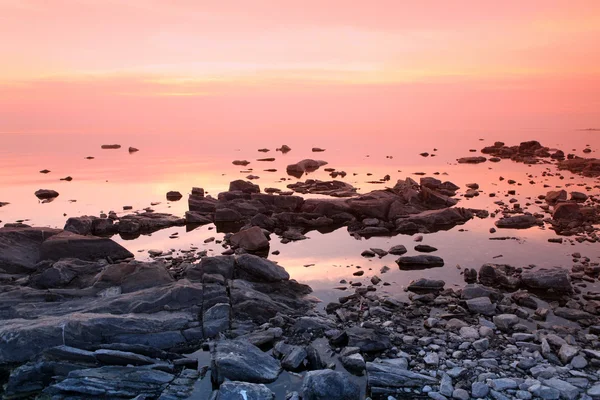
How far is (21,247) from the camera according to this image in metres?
25.4

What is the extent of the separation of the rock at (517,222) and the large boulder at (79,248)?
87.2 ft

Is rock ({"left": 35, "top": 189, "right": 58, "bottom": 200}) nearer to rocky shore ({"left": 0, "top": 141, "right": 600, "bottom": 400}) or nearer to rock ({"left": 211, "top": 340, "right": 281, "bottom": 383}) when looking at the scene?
rocky shore ({"left": 0, "top": 141, "right": 600, "bottom": 400})

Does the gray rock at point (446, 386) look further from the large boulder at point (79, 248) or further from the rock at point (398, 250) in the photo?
the large boulder at point (79, 248)

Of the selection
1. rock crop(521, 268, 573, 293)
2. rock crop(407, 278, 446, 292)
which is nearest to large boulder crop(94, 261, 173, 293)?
rock crop(407, 278, 446, 292)

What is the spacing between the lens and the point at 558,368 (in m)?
13.6

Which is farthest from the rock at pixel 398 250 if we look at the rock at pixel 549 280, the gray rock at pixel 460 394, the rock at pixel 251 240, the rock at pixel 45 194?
the rock at pixel 45 194

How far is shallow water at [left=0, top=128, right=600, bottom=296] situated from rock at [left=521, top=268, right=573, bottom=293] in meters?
3.39

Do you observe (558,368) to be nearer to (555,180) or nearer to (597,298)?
(597,298)

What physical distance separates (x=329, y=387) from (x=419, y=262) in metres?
14.7

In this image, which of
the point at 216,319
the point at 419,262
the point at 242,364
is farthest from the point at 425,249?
the point at 242,364

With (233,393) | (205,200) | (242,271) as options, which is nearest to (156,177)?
(205,200)

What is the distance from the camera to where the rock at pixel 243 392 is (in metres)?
12.2

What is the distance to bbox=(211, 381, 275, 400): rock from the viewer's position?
1225cm

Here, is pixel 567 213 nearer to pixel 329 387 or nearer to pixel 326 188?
pixel 326 188
